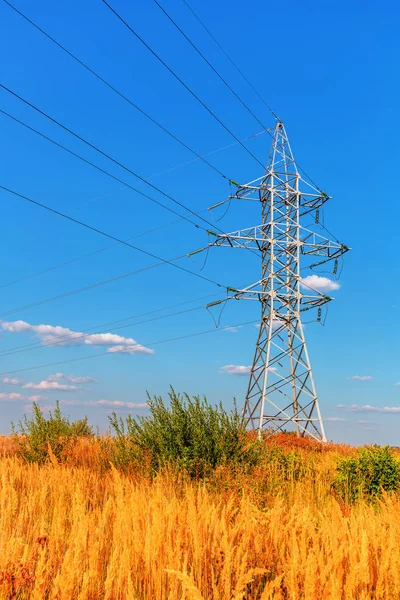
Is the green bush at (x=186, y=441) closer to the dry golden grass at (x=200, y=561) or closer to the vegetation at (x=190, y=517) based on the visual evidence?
the vegetation at (x=190, y=517)

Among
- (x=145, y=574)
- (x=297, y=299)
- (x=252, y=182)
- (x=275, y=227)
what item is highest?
(x=252, y=182)

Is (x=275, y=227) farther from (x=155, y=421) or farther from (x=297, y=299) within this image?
(x=155, y=421)

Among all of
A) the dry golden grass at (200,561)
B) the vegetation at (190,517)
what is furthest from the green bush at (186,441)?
the dry golden grass at (200,561)

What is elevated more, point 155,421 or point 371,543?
point 155,421

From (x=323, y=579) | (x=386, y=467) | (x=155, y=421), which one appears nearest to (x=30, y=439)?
(x=155, y=421)

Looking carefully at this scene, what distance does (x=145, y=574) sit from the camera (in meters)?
3.10

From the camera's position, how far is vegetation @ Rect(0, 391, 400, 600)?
8.98 feet

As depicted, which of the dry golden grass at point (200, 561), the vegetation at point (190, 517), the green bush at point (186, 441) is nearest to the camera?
the dry golden grass at point (200, 561)

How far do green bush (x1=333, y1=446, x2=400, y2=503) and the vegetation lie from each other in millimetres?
30

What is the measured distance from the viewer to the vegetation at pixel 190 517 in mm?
2736

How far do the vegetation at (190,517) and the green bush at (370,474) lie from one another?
30 mm

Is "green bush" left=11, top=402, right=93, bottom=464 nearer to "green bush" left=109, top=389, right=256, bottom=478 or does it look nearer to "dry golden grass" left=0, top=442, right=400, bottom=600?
"green bush" left=109, top=389, right=256, bottom=478

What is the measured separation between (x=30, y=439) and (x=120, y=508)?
9690mm

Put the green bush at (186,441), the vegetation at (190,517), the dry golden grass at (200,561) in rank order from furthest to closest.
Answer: the green bush at (186,441)
the vegetation at (190,517)
the dry golden grass at (200,561)
